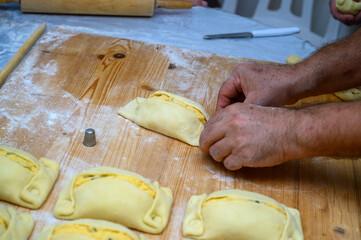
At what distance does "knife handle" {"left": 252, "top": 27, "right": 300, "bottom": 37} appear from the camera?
2832 mm

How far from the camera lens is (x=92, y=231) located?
50.3 inches

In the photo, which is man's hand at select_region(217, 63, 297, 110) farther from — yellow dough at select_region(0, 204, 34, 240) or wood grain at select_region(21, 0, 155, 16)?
wood grain at select_region(21, 0, 155, 16)

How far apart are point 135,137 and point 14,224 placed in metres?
0.63

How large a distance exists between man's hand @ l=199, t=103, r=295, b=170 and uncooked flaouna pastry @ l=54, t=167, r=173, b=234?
11.5 inches

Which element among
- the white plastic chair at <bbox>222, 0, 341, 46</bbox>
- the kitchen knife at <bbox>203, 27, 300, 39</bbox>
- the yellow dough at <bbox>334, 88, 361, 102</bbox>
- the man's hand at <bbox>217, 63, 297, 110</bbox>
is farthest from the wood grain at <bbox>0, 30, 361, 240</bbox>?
the white plastic chair at <bbox>222, 0, 341, 46</bbox>

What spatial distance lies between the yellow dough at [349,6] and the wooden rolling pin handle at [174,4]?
1048 millimetres

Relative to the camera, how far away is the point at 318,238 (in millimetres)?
1439

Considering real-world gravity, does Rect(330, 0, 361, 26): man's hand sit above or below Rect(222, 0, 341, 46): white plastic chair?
above

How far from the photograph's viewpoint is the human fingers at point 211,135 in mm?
1592

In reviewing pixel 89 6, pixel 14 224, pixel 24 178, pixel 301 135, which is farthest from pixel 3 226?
pixel 89 6

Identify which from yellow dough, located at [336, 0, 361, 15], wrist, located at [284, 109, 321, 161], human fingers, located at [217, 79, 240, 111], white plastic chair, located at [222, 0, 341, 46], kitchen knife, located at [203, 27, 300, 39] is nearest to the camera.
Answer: wrist, located at [284, 109, 321, 161]

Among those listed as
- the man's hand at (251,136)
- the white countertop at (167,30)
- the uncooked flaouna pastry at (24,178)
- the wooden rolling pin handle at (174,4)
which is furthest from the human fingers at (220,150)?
the wooden rolling pin handle at (174,4)

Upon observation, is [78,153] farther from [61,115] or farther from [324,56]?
[324,56]

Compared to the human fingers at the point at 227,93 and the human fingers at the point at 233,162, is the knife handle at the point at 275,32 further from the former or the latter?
the human fingers at the point at 233,162
